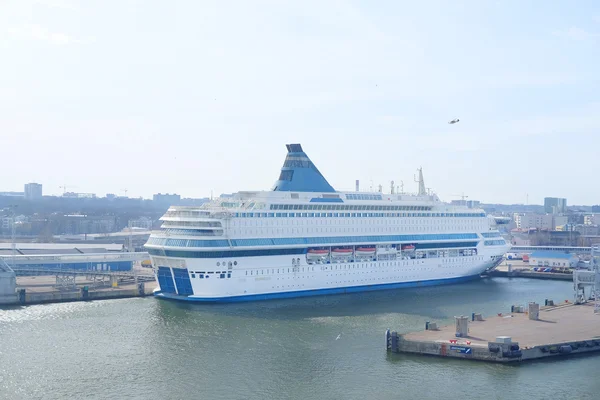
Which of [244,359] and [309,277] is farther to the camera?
[309,277]

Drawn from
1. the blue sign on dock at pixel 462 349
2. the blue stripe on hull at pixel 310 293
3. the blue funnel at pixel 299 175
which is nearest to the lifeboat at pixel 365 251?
the blue stripe on hull at pixel 310 293

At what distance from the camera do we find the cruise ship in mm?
35000

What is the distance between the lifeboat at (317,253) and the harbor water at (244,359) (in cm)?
369

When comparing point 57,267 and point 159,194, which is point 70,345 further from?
point 159,194

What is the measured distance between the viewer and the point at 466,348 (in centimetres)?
2452

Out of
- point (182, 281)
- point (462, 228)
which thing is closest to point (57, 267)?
point (182, 281)

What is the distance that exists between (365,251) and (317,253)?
3.52 meters

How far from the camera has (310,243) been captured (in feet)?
125

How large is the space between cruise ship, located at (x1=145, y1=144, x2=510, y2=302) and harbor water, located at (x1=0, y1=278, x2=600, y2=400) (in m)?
1.72

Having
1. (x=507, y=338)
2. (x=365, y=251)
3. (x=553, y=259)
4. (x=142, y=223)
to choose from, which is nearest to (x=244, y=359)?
(x=507, y=338)

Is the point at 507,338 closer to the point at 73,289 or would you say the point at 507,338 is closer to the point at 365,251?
the point at 365,251

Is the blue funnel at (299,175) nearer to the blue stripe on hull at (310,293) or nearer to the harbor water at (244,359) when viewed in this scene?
the blue stripe on hull at (310,293)

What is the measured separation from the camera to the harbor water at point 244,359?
69.3 feet

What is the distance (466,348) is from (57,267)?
1129 inches
